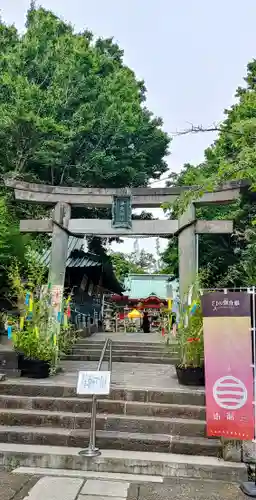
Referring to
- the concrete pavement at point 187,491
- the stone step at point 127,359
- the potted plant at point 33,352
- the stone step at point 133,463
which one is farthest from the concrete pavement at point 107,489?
the stone step at point 127,359

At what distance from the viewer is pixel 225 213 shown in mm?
15617

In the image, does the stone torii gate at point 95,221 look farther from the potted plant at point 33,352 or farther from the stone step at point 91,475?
the stone step at point 91,475

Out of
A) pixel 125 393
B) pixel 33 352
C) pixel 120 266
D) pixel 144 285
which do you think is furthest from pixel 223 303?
pixel 120 266

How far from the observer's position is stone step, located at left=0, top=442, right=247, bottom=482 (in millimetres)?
4514

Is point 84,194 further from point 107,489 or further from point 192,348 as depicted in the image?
point 107,489

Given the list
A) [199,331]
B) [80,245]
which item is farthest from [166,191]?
[80,245]

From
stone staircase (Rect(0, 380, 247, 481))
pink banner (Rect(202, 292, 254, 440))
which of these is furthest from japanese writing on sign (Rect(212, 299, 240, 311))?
stone staircase (Rect(0, 380, 247, 481))

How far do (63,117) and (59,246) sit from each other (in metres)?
8.01

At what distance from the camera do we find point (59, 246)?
1027 cm

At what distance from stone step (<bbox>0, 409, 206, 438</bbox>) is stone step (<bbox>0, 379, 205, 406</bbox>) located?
1.19 feet

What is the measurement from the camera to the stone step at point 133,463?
4514 millimetres

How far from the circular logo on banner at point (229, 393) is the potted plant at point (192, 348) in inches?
68.3

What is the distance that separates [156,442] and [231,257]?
11.0 m

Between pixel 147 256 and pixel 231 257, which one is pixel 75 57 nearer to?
pixel 231 257
